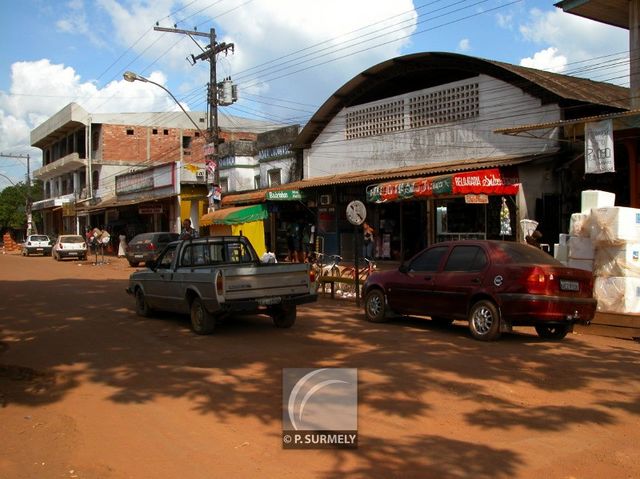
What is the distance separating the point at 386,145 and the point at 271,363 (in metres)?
14.9

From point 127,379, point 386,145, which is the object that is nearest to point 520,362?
point 127,379

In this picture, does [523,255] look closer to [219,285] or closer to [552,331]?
[552,331]

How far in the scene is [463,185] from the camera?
15070mm

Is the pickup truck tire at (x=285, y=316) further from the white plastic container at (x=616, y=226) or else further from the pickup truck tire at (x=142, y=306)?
the white plastic container at (x=616, y=226)

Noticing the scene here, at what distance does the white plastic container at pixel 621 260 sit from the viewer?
10395 mm

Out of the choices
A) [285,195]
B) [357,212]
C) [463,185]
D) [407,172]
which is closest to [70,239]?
[285,195]

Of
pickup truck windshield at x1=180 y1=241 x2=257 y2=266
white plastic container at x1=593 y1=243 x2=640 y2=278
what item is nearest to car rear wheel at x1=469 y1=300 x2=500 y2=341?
white plastic container at x1=593 y1=243 x2=640 y2=278

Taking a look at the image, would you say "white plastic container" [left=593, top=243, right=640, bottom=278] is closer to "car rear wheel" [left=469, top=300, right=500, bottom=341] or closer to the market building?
"car rear wheel" [left=469, top=300, right=500, bottom=341]

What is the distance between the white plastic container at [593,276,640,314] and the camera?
1027 cm

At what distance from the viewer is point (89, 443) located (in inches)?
197

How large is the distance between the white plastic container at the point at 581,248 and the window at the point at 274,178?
726 inches

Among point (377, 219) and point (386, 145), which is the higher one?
point (386, 145)

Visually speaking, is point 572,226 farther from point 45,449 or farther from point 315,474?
point 45,449

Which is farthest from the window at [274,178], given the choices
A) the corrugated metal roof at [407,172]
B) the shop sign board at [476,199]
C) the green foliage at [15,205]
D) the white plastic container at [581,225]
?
the green foliage at [15,205]
